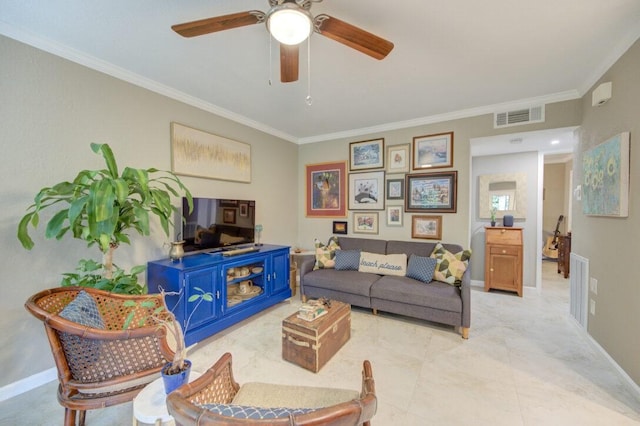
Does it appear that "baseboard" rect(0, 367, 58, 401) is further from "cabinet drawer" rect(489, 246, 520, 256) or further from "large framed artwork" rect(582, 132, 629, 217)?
"cabinet drawer" rect(489, 246, 520, 256)

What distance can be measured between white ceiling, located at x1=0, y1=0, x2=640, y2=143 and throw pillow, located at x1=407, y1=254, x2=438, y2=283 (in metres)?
1.88

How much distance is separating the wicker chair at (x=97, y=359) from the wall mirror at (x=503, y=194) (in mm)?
4799

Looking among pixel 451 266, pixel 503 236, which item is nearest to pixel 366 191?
pixel 451 266

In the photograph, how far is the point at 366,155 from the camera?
4027mm

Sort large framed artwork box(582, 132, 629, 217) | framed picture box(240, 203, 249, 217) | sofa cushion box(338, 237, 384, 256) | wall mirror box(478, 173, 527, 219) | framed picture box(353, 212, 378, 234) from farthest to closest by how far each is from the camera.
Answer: wall mirror box(478, 173, 527, 219) → framed picture box(353, 212, 378, 234) → sofa cushion box(338, 237, 384, 256) → framed picture box(240, 203, 249, 217) → large framed artwork box(582, 132, 629, 217)

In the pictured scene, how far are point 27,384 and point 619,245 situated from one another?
458cm

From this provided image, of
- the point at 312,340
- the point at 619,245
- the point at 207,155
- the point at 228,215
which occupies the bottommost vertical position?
→ the point at 312,340

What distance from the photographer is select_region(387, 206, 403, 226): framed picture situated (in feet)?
12.5

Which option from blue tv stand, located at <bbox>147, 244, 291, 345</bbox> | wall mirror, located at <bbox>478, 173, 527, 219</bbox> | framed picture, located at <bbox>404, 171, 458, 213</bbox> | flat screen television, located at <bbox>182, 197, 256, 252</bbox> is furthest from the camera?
wall mirror, located at <bbox>478, 173, 527, 219</bbox>

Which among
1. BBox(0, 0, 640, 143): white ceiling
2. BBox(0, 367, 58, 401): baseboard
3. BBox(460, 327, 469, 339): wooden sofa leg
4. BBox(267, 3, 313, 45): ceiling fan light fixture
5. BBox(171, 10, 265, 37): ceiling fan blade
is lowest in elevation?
BBox(0, 367, 58, 401): baseboard

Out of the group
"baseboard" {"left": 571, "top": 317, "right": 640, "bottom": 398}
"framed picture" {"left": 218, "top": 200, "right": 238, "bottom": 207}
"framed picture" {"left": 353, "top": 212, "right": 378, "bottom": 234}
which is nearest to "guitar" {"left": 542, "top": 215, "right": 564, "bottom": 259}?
"baseboard" {"left": 571, "top": 317, "right": 640, "bottom": 398}

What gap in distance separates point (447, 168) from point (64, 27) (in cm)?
395

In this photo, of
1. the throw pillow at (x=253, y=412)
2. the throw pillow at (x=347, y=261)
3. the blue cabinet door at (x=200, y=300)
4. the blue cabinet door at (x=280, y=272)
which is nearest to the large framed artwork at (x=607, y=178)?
the throw pillow at (x=347, y=261)

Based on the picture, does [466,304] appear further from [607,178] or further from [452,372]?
[607,178]
